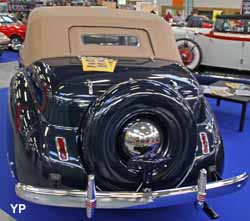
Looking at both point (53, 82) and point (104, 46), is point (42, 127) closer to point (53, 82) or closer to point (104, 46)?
point (53, 82)

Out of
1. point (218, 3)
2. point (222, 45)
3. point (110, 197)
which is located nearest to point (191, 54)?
point (222, 45)

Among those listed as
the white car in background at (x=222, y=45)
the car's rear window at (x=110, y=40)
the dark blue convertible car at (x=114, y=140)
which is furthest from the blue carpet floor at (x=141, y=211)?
the white car in background at (x=222, y=45)

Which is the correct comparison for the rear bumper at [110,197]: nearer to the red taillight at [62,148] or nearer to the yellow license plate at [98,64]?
the red taillight at [62,148]

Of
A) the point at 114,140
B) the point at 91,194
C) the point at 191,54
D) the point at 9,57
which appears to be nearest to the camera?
the point at 91,194

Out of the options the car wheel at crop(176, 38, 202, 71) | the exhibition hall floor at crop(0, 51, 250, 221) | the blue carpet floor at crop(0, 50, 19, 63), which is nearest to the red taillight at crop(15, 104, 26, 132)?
the exhibition hall floor at crop(0, 51, 250, 221)

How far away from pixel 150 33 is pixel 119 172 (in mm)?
1392

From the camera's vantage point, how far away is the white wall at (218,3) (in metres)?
18.2

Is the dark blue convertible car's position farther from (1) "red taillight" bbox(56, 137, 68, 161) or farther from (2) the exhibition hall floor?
(2) the exhibition hall floor

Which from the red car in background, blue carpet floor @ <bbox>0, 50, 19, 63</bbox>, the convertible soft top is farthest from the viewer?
the red car in background

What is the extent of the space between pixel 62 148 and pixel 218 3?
18.3m

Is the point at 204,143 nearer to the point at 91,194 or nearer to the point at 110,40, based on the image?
the point at 91,194

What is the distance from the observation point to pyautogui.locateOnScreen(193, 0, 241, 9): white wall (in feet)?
59.6

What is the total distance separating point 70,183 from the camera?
2250 mm

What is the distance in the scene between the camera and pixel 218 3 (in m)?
19.0
